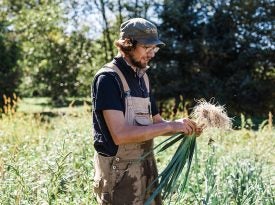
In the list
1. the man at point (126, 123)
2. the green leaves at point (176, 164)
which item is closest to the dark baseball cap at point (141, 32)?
the man at point (126, 123)

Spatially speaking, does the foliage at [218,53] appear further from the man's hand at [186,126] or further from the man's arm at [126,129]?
the man's arm at [126,129]

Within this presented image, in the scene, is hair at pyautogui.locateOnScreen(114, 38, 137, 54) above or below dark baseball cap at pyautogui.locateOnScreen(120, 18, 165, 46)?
below

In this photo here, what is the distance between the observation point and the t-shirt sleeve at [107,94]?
268 cm

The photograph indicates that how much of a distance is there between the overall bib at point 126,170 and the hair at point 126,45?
13 cm

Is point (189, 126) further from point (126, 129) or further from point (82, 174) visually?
point (82, 174)

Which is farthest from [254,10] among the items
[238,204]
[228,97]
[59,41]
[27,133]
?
[238,204]

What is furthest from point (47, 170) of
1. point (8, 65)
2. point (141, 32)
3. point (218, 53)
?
point (8, 65)

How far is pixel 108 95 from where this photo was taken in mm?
2680

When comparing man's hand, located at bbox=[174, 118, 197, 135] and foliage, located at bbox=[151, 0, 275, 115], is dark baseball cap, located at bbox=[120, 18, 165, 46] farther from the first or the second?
foliage, located at bbox=[151, 0, 275, 115]

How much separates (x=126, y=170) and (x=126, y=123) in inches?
12.4

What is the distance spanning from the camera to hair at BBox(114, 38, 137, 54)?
2840mm

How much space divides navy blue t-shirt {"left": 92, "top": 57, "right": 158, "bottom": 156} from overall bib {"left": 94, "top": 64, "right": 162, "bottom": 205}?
41mm

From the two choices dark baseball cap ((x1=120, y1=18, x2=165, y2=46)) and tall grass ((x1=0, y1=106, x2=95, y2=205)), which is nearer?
dark baseball cap ((x1=120, y1=18, x2=165, y2=46))

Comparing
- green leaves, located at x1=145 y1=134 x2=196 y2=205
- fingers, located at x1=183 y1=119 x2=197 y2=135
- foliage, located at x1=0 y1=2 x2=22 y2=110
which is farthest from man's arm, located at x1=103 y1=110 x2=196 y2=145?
foliage, located at x1=0 y1=2 x2=22 y2=110
